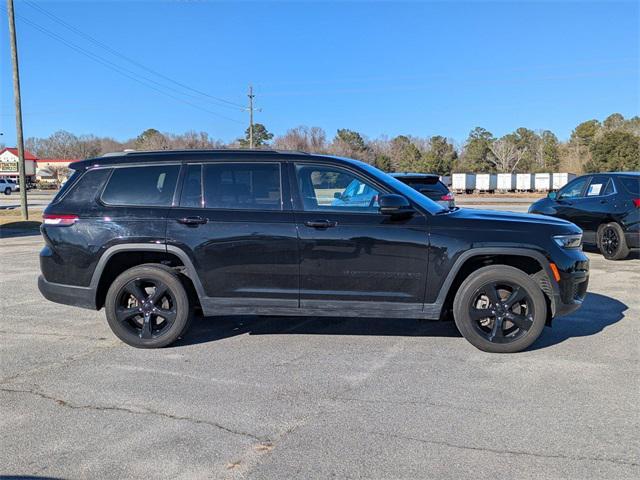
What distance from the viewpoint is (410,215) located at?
5.08m

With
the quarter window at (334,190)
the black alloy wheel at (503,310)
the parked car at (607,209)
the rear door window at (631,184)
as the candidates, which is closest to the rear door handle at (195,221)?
the quarter window at (334,190)

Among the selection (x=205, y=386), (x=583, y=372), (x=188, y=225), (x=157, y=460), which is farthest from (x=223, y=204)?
(x=583, y=372)

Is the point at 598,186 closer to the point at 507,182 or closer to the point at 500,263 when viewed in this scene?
the point at 500,263

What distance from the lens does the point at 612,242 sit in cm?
1065

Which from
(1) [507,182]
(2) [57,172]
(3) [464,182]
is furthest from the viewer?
(2) [57,172]

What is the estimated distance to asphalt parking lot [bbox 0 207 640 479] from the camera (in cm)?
318

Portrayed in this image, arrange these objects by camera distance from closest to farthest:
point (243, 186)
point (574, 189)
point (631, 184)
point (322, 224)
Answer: point (322, 224), point (243, 186), point (631, 184), point (574, 189)

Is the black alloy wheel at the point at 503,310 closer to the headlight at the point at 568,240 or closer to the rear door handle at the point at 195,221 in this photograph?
the headlight at the point at 568,240

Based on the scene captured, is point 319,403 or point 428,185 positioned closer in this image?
point 319,403

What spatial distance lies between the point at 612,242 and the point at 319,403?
8892mm

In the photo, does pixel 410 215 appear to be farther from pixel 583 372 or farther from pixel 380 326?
pixel 583 372

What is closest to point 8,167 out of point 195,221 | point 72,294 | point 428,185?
point 428,185

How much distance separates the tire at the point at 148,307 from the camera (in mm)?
5266

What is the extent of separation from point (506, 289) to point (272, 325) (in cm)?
260
